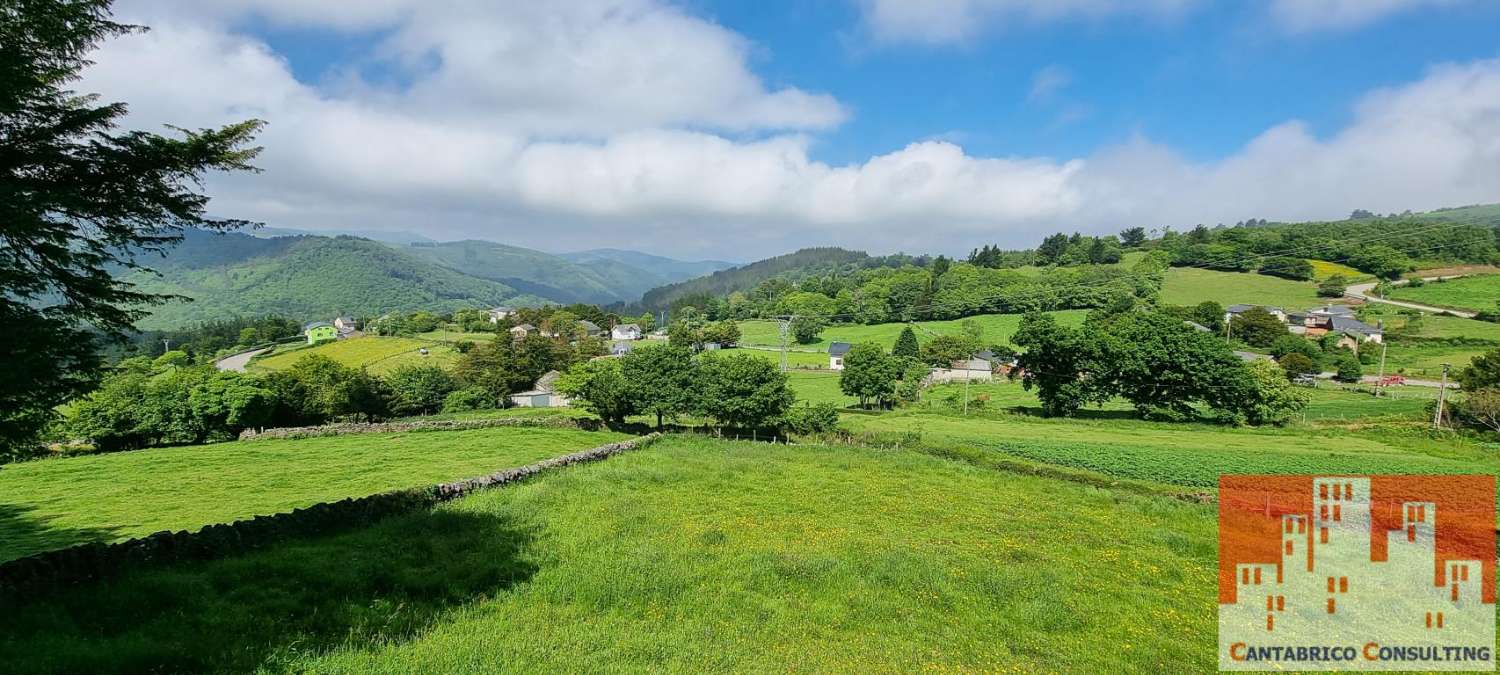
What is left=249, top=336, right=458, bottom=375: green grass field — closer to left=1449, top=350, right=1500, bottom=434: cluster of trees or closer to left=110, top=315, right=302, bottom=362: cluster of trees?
left=110, top=315, right=302, bottom=362: cluster of trees

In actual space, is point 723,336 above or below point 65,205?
below

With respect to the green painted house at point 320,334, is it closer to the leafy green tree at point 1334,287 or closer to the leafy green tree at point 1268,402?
the leafy green tree at point 1268,402

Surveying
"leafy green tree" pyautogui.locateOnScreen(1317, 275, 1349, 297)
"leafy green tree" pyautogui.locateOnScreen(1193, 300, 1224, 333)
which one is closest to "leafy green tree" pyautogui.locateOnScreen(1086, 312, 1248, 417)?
"leafy green tree" pyautogui.locateOnScreen(1193, 300, 1224, 333)

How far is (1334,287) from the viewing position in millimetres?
99312

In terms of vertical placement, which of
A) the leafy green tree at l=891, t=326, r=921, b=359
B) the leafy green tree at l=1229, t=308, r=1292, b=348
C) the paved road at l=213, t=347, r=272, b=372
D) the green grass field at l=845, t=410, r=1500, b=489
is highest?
the leafy green tree at l=1229, t=308, r=1292, b=348

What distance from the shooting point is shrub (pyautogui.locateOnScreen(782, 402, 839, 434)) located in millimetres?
40562

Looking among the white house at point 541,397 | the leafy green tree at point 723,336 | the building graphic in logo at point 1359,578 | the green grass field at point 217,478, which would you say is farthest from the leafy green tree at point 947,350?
the green grass field at point 217,478

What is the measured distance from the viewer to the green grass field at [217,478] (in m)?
15.8

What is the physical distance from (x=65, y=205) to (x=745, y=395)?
33718mm

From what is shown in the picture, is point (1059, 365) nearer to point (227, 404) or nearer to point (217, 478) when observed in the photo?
point (217, 478)

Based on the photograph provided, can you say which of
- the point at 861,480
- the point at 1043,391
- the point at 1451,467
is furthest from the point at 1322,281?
the point at 861,480

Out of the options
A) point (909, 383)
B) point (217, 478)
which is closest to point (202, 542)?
point (217, 478)

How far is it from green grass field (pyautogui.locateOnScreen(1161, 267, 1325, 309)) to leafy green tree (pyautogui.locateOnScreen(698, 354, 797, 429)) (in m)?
99.0

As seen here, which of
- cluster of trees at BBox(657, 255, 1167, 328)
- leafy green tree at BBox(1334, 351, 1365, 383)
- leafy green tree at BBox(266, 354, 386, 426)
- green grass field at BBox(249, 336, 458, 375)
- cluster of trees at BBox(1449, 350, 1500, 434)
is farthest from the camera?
cluster of trees at BBox(657, 255, 1167, 328)
